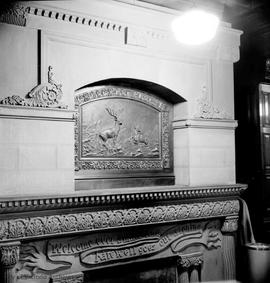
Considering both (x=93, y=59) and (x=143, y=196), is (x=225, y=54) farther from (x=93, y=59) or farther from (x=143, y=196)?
(x=143, y=196)

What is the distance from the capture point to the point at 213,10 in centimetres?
498

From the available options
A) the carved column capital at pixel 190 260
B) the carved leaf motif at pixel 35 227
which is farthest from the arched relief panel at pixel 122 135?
the carved column capital at pixel 190 260

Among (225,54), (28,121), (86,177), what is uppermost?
(225,54)

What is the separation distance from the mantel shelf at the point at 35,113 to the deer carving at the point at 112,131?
55cm

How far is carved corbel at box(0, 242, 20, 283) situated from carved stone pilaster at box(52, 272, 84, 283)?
17.4 inches

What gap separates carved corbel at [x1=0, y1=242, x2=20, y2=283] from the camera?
3.44 metres

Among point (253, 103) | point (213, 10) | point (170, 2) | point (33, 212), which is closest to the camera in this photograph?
point (33, 212)

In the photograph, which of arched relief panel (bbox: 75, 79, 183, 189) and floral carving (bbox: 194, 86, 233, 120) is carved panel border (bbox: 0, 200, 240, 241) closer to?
arched relief panel (bbox: 75, 79, 183, 189)

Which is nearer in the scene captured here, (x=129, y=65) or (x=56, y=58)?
(x=56, y=58)

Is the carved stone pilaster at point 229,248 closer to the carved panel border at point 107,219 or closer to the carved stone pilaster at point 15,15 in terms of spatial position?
the carved panel border at point 107,219

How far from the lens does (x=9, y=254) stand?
3451mm

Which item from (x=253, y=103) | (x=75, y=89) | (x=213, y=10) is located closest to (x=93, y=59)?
(x=75, y=89)

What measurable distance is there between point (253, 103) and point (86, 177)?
9.52 ft

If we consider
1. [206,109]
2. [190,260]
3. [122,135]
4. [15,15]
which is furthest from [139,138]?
[15,15]
